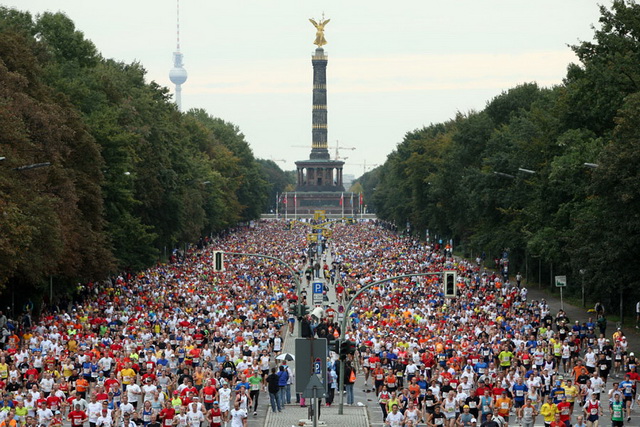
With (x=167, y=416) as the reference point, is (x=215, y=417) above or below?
below

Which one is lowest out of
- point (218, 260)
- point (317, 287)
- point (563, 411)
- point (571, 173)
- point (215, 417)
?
point (215, 417)

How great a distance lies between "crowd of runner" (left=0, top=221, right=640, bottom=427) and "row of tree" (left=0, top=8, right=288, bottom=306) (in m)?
2.39

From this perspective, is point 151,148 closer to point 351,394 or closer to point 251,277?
point 251,277

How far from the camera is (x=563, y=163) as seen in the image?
53375 millimetres

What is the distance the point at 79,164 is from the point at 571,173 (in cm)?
2149

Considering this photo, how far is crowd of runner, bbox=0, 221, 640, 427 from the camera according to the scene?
92.6 ft

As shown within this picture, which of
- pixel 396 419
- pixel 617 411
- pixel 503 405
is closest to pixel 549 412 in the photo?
pixel 503 405

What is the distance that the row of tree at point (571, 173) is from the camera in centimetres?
4366

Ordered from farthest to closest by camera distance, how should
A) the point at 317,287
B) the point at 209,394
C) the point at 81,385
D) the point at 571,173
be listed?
the point at 317,287, the point at 571,173, the point at 81,385, the point at 209,394

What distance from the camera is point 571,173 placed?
52.2 meters

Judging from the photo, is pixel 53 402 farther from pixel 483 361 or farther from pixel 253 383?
pixel 483 361

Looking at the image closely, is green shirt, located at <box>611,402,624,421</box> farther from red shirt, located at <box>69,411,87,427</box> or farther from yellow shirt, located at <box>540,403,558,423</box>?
red shirt, located at <box>69,411,87,427</box>

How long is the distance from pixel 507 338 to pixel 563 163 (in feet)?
47.1

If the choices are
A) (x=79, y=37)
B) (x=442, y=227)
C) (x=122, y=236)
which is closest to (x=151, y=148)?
(x=79, y=37)
